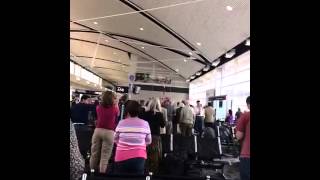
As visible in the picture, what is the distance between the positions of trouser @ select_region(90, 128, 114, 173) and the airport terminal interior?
0.01 m

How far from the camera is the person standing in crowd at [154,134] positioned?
5680 mm

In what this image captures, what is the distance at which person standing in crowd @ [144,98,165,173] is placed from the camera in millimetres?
5680

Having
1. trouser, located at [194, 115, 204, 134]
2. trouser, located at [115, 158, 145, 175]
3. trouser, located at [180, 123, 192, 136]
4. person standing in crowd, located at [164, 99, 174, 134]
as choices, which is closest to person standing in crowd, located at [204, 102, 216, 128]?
trouser, located at [194, 115, 204, 134]

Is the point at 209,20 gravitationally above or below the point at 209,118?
above

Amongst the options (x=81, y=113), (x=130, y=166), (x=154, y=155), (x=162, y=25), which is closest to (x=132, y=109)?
(x=130, y=166)

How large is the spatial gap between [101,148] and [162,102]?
18.5ft

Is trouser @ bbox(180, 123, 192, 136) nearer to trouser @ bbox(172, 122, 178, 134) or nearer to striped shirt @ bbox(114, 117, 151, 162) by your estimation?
trouser @ bbox(172, 122, 178, 134)

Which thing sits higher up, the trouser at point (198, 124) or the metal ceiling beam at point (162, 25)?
the metal ceiling beam at point (162, 25)

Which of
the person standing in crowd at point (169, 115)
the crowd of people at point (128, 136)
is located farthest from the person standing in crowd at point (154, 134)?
the person standing in crowd at point (169, 115)

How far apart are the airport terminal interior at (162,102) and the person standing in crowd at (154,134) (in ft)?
0.05

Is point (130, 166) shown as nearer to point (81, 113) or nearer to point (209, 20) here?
point (81, 113)

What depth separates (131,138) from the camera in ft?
13.2

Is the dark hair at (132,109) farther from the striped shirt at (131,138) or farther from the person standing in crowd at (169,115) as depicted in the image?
the person standing in crowd at (169,115)

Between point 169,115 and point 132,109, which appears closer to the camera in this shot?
point 132,109
